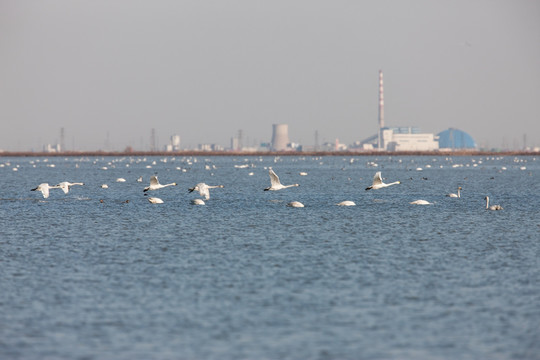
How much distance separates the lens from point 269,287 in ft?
81.4

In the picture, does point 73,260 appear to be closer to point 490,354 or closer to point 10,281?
point 10,281

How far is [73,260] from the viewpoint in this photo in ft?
99.7

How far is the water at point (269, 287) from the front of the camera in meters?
18.4

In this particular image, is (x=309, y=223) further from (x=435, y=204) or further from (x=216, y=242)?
(x=435, y=204)

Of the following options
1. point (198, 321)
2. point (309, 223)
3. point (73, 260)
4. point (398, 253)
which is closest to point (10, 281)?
point (73, 260)

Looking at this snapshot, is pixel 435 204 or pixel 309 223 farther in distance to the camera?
pixel 435 204

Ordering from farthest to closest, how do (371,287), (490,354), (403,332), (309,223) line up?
1. (309,223)
2. (371,287)
3. (403,332)
4. (490,354)

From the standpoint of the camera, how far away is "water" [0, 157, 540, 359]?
18.4m

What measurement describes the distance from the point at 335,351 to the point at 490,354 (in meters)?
3.35

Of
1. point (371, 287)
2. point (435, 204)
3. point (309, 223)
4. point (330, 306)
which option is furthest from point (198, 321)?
point (435, 204)

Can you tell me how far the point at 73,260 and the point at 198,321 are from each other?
1141cm

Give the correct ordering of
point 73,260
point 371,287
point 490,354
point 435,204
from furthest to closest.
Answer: point 435,204, point 73,260, point 371,287, point 490,354

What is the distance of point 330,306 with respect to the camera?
22.0 metres

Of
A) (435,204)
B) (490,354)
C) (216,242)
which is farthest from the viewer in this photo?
(435,204)
